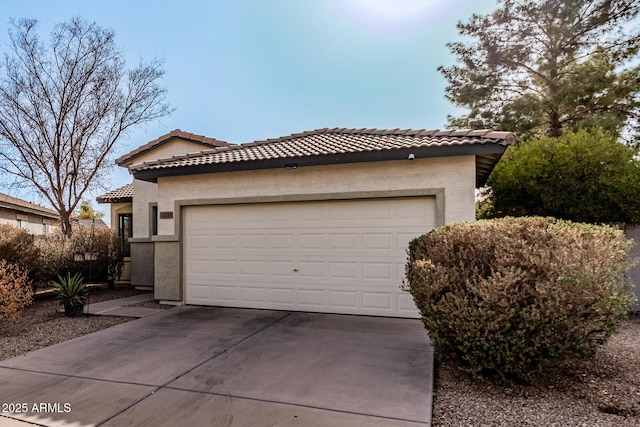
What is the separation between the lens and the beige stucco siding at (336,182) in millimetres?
7586

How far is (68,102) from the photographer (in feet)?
50.6

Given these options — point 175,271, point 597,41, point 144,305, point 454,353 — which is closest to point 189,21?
point 175,271

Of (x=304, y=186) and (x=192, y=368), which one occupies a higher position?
(x=304, y=186)

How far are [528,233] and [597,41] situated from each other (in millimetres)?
15464

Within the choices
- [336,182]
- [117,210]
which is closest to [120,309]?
[336,182]

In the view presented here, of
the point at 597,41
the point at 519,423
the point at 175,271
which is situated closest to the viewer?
the point at 519,423

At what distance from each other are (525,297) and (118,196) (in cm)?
1506

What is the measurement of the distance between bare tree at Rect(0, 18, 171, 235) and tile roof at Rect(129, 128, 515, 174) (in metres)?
8.84

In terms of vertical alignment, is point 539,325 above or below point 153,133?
below

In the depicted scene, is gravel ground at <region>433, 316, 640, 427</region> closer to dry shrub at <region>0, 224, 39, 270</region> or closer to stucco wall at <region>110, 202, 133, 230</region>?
dry shrub at <region>0, 224, 39, 270</region>

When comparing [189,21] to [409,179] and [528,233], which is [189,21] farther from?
[528,233]

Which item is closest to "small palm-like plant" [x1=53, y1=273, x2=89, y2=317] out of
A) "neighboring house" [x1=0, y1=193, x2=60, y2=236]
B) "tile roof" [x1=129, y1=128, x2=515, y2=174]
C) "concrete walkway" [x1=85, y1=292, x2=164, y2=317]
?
"concrete walkway" [x1=85, y1=292, x2=164, y2=317]

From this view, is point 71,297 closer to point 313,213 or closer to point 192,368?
point 192,368

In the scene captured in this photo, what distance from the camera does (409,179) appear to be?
25.8ft
